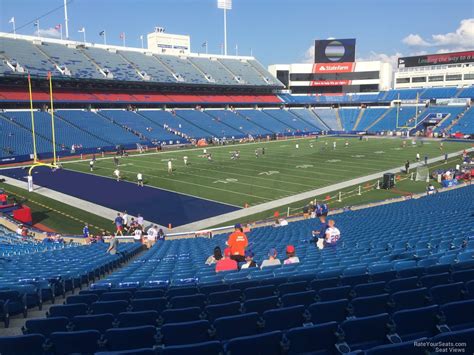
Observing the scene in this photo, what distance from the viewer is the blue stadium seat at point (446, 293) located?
4.59m

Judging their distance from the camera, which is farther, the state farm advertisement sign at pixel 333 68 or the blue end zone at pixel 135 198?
the state farm advertisement sign at pixel 333 68

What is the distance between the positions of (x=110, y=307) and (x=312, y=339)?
294 cm

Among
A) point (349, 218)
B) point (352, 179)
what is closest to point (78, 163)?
point (352, 179)

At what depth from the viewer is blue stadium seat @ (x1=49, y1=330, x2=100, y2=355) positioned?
383cm

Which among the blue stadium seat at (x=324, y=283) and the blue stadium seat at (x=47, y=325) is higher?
the blue stadium seat at (x=47, y=325)

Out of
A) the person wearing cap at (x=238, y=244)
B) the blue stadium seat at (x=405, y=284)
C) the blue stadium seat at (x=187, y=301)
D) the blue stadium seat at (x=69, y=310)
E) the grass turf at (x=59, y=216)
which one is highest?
the blue stadium seat at (x=405, y=284)

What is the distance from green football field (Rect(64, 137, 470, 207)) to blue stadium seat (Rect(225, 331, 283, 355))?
2249 cm

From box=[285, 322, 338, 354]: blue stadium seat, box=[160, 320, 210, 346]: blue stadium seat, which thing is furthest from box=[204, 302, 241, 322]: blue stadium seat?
box=[285, 322, 338, 354]: blue stadium seat

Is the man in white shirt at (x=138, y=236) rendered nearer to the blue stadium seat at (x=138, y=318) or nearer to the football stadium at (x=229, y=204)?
the football stadium at (x=229, y=204)

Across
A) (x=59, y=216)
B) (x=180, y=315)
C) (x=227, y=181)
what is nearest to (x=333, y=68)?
(x=227, y=181)

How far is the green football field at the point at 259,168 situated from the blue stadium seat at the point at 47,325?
21.5 meters

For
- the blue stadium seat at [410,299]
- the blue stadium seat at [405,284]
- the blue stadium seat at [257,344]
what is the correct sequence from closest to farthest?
1. the blue stadium seat at [257,344]
2. the blue stadium seat at [410,299]
3. the blue stadium seat at [405,284]

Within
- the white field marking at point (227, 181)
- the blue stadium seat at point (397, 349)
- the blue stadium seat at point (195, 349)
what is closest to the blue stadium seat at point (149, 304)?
the blue stadium seat at point (195, 349)

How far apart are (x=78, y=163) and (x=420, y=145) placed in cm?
4516
